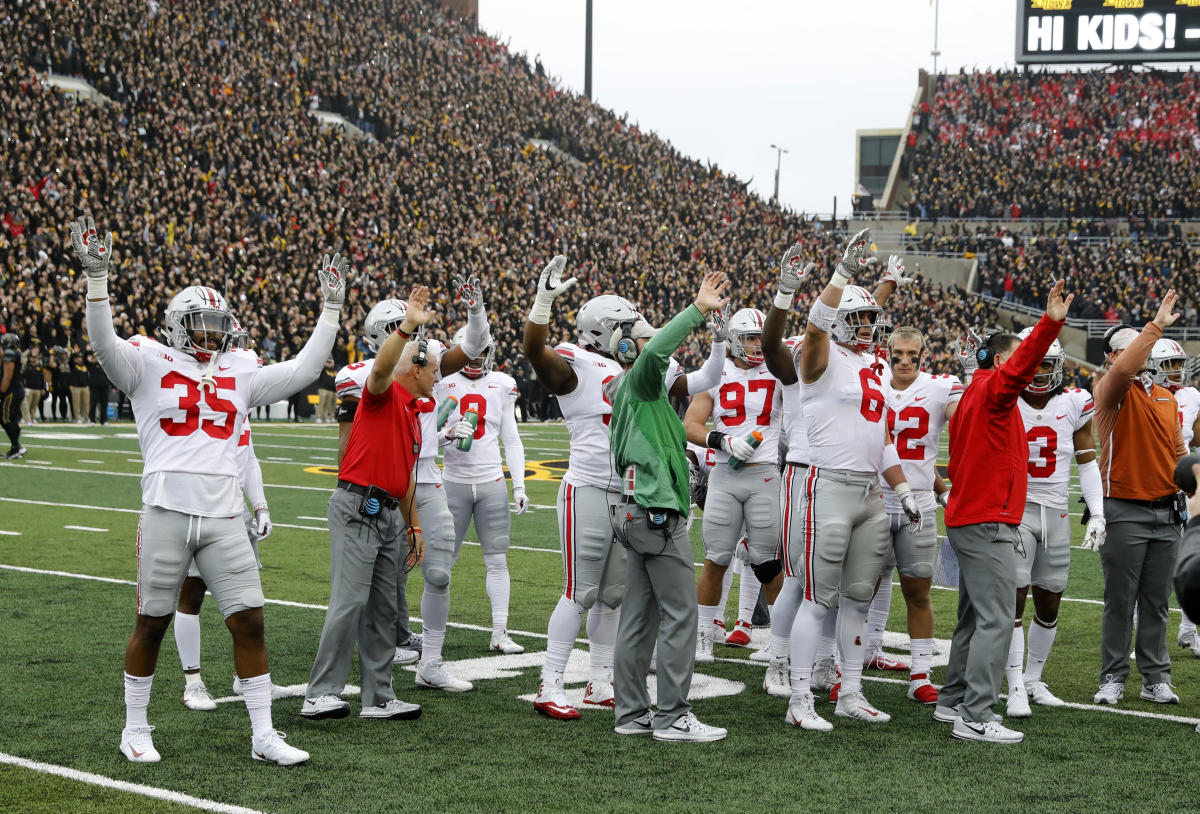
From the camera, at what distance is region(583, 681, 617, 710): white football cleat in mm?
6371

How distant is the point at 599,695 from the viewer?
252 inches

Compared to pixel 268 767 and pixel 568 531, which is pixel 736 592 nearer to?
pixel 568 531

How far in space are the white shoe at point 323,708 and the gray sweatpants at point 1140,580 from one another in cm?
374

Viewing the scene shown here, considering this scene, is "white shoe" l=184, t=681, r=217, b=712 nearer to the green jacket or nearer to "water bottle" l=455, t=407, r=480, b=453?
"water bottle" l=455, t=407, r=480, b=453

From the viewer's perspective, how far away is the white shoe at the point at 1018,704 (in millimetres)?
6207

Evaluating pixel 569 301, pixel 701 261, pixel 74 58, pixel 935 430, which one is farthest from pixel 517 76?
pixel 935 430

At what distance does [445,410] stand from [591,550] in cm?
167

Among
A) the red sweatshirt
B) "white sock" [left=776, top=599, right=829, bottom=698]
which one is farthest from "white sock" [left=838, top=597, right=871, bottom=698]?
the red sweatshirt

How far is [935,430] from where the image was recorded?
22.9ft

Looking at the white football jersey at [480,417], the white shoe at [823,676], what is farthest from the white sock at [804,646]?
the white football jersey at [480,417]

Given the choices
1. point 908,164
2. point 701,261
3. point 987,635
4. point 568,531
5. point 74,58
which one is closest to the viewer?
point 987,635

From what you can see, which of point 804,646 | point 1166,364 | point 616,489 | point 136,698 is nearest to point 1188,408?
point 1166,364

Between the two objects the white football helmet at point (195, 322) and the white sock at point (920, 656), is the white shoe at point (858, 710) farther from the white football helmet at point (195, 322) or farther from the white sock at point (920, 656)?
the white football helmet at point (195, 322)

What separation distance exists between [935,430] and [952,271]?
35.7m
